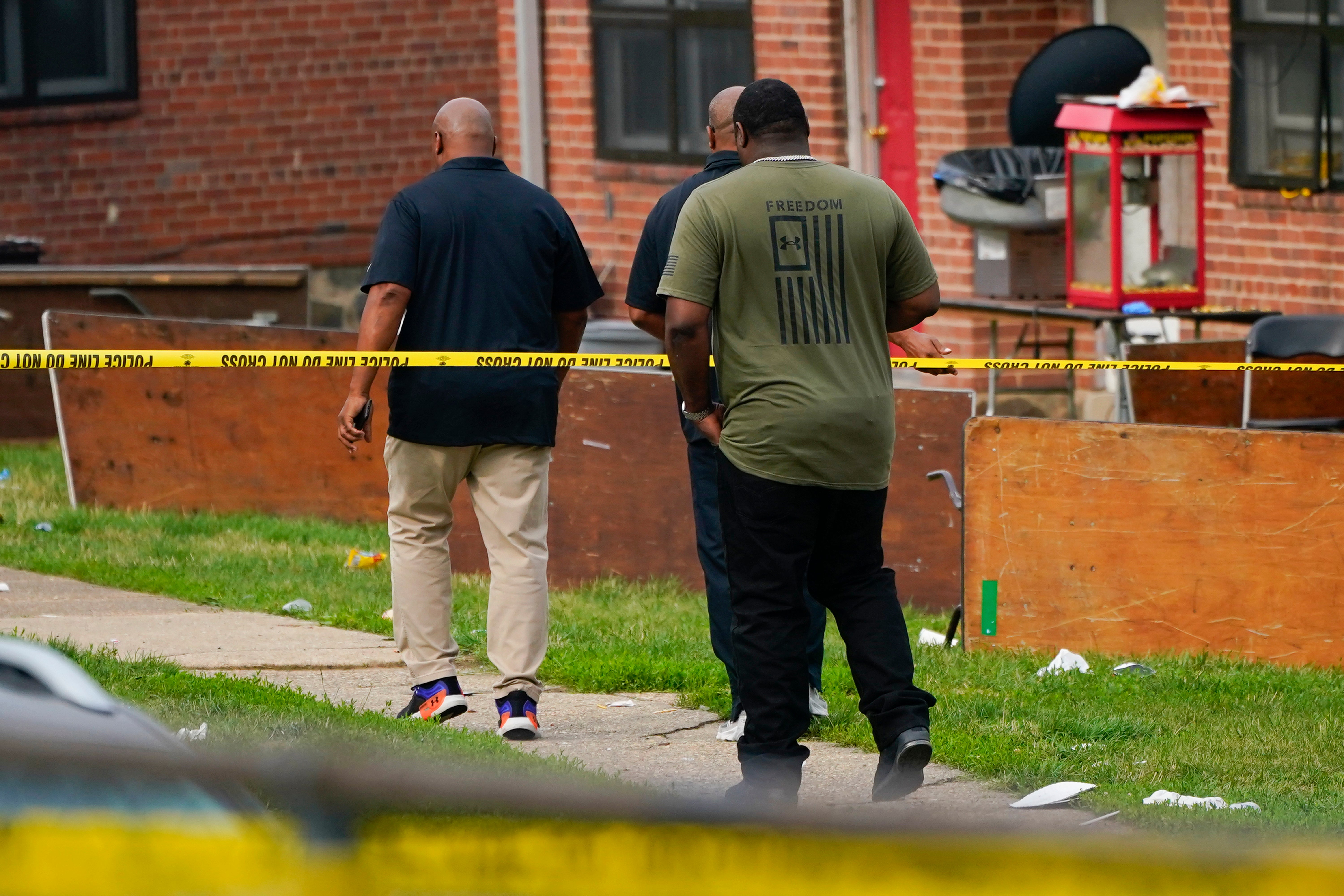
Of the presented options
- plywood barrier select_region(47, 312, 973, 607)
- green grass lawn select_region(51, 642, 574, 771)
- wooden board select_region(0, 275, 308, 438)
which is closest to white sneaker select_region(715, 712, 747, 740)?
green grass lawn select_region(51, 642, 574, 771)

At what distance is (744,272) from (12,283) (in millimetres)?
9441

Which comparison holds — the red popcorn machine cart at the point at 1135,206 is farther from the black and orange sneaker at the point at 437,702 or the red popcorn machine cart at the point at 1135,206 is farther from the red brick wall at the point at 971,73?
the black and orange sneaker at the point at 437,702

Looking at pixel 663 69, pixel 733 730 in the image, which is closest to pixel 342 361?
pixel 733 730

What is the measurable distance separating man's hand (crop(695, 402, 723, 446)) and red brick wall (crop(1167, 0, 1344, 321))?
6.64 metres

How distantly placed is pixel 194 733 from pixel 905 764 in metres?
2.02

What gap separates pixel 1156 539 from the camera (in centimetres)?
699

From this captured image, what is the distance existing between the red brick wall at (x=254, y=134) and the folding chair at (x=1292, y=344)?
898 cm

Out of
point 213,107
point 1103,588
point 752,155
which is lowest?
point 1103,588

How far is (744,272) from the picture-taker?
4727mm

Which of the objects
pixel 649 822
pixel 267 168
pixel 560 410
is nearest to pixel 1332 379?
pixel 560 410

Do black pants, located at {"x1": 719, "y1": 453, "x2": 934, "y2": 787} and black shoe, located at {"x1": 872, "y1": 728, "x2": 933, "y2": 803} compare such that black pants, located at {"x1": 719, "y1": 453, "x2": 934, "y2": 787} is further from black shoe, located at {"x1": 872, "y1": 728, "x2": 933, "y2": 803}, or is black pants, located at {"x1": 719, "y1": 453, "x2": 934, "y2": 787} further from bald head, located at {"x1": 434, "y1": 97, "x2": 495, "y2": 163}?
bald head, located at {"x1": 434, "y1": 97, "x2": 495, "y2": 163}

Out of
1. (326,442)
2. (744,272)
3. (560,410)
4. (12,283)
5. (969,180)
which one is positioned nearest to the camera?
(744,272)

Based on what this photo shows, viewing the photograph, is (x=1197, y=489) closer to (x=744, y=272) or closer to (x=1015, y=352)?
(x=744, y=272)

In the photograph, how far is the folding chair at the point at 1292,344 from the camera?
908 centimetres
